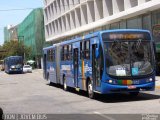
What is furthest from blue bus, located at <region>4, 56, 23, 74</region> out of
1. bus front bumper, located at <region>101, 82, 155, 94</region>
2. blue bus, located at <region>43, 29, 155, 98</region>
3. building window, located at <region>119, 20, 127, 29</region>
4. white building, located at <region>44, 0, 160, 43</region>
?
bus front bumper, located at <region>101, 82, 155, 94</region>

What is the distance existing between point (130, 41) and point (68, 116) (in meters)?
5.49

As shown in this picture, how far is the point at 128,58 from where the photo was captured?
57.4ft

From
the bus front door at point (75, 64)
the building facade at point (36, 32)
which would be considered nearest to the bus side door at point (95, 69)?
the bus front door at point (75, 64)

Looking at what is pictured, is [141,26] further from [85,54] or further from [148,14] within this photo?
[85,54]

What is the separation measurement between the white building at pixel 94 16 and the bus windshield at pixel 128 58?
1617 cm

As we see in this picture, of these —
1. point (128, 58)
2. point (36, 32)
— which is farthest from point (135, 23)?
point (36, 32)

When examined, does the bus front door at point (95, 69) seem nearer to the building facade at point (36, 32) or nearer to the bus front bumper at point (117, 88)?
the bus front bumper at point (117, 88)

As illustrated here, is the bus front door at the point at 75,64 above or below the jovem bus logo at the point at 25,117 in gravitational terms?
above

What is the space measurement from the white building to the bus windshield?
16.2m

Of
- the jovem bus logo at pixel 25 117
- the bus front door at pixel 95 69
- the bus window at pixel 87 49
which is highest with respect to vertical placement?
the bus window at pixel 87 49

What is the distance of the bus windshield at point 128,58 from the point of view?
56.8ft

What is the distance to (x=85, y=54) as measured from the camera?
66.0ft

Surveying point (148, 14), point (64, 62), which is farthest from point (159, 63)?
point (64, 62)

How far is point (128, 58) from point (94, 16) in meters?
36.5
